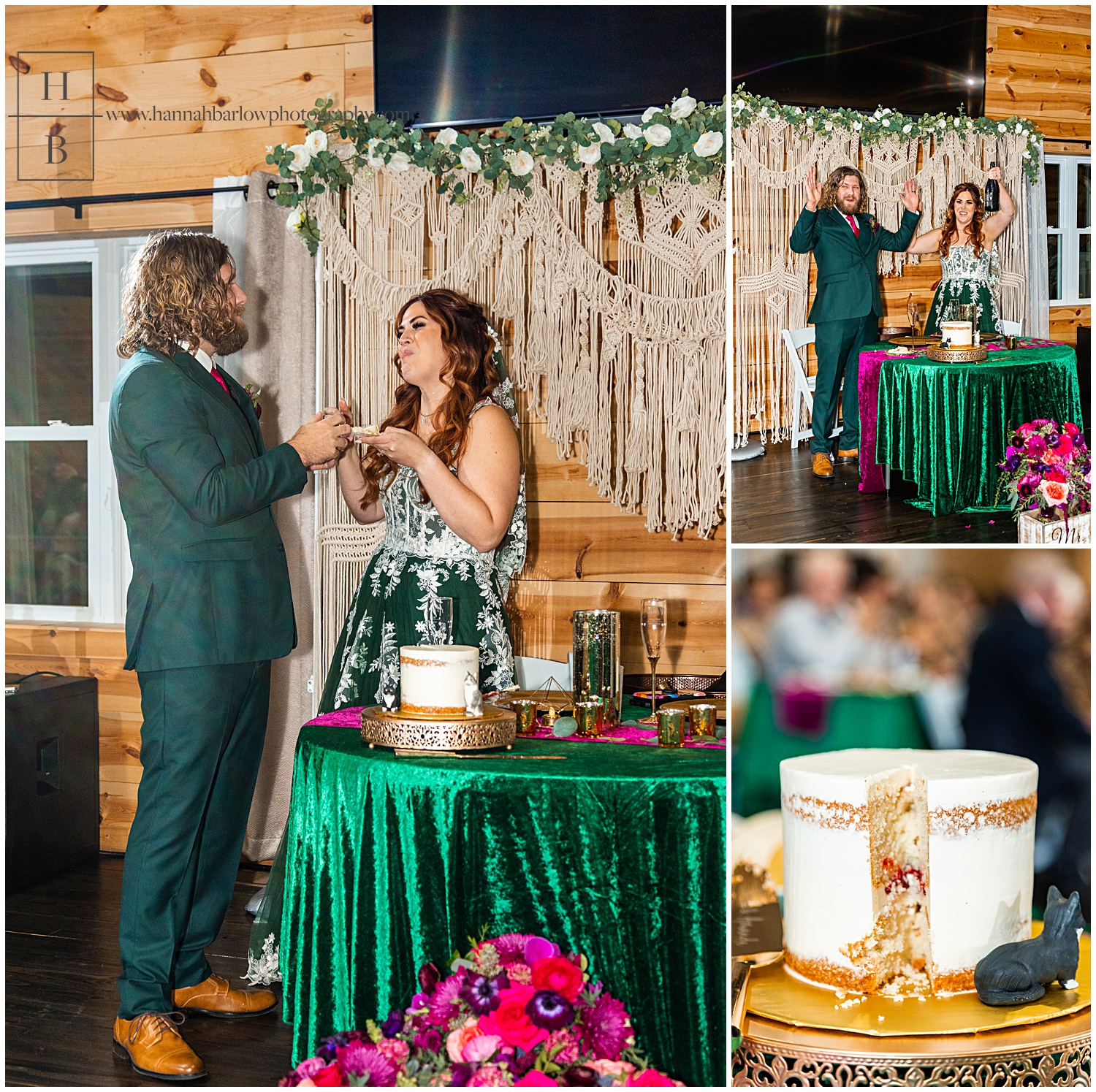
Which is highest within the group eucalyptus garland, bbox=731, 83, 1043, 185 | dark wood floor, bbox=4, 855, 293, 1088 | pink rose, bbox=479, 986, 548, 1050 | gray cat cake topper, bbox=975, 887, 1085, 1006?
eucalyptus garland, bbox=731, 83, 1043, 185

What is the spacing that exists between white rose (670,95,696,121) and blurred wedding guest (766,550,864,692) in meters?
1.85

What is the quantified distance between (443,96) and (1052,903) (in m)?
2.70

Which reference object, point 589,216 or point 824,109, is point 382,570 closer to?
point 589,216

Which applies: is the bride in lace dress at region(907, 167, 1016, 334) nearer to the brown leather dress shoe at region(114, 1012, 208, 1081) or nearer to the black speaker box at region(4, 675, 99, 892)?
the brown leather dress shoe at region(114, 1012, 208, 1081)

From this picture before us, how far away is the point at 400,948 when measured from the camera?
174 centimetres

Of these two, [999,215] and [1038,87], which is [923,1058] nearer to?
[999,215]

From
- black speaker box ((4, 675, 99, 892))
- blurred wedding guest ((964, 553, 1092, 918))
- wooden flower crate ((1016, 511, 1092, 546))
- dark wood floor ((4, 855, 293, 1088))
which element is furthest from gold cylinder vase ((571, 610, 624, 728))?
black speaker box ((4, 675, 99, 892))

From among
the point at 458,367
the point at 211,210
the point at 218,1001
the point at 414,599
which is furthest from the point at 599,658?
the point at 211,210

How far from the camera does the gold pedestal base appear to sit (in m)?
1.40

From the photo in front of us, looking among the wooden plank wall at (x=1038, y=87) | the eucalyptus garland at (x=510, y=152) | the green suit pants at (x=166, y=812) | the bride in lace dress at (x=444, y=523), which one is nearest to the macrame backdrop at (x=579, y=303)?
the eucalyptus garland at (x=510, y=152)

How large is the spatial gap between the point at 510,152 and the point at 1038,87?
1883 millimetres

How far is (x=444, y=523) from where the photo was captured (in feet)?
7.92

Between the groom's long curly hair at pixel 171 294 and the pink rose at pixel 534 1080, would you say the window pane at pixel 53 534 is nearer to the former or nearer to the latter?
the groom's long curly hair at pixel 171 294

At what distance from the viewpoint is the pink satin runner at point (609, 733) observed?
5.97 feet
